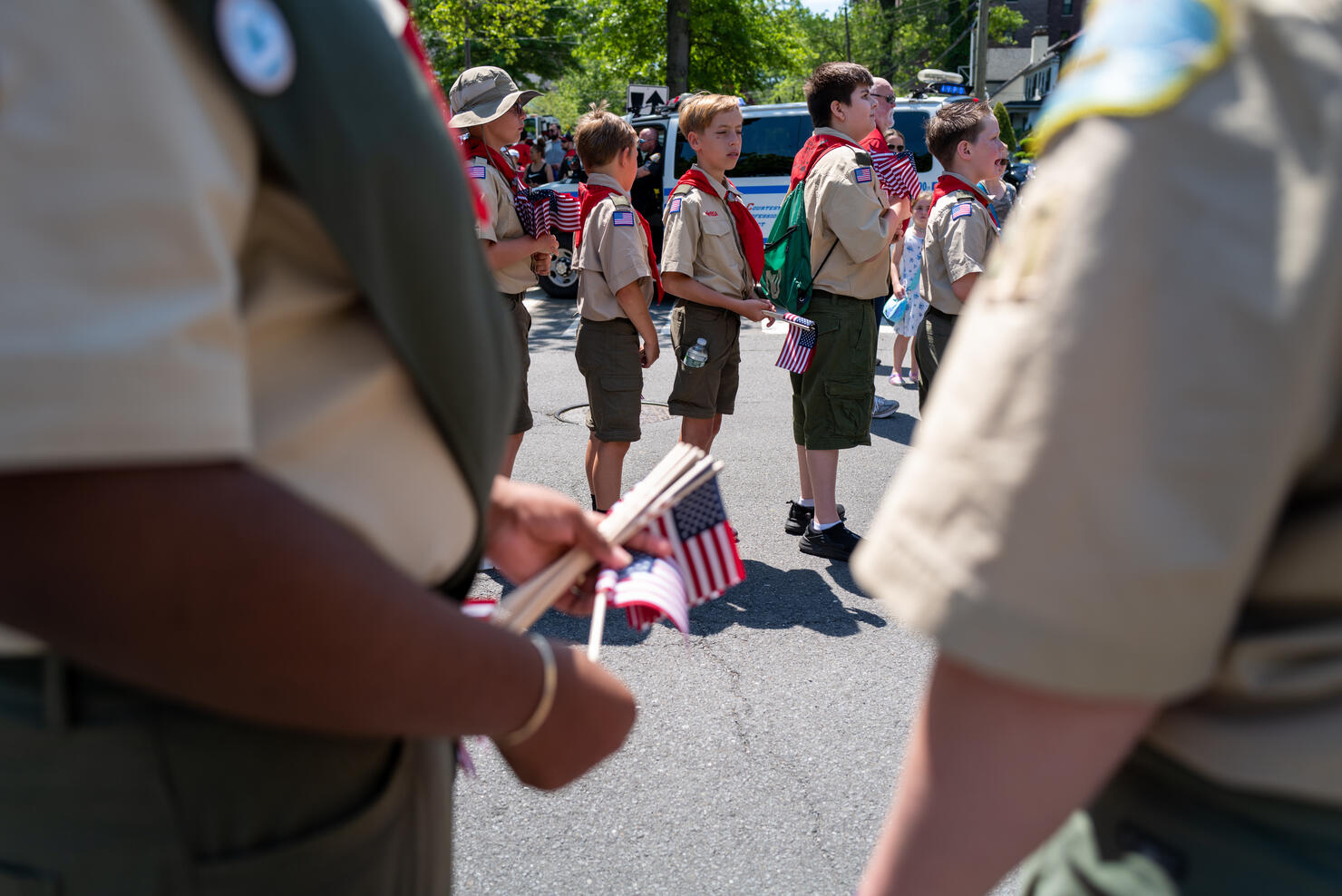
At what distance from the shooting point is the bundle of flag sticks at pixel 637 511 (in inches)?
46.8

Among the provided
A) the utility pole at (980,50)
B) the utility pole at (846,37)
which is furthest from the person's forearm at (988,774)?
the utility pole at (846,37)

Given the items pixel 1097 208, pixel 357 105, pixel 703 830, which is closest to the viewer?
pixel 1097 208

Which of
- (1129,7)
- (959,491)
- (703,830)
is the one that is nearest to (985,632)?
(959,491)

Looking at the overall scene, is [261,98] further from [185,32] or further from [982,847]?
[982,847]

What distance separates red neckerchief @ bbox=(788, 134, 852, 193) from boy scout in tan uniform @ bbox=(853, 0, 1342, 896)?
4.35 meters

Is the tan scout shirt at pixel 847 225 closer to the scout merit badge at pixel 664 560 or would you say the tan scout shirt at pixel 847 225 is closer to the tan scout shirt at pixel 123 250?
the scout merit badge at pixel 664 560

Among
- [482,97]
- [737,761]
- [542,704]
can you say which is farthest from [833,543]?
[542,704]

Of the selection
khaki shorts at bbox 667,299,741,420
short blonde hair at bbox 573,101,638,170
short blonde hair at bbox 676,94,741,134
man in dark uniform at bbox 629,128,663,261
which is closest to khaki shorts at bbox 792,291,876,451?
khaki shorts at bbox 667,299,741,420

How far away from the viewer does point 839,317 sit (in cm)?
463

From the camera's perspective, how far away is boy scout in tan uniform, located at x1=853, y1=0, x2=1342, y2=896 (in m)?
0.57

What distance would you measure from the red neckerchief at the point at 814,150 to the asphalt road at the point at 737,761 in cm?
176

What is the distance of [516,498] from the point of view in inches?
48.6

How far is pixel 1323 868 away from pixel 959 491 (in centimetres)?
34

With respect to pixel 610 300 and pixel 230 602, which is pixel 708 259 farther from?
pixel 230 602
